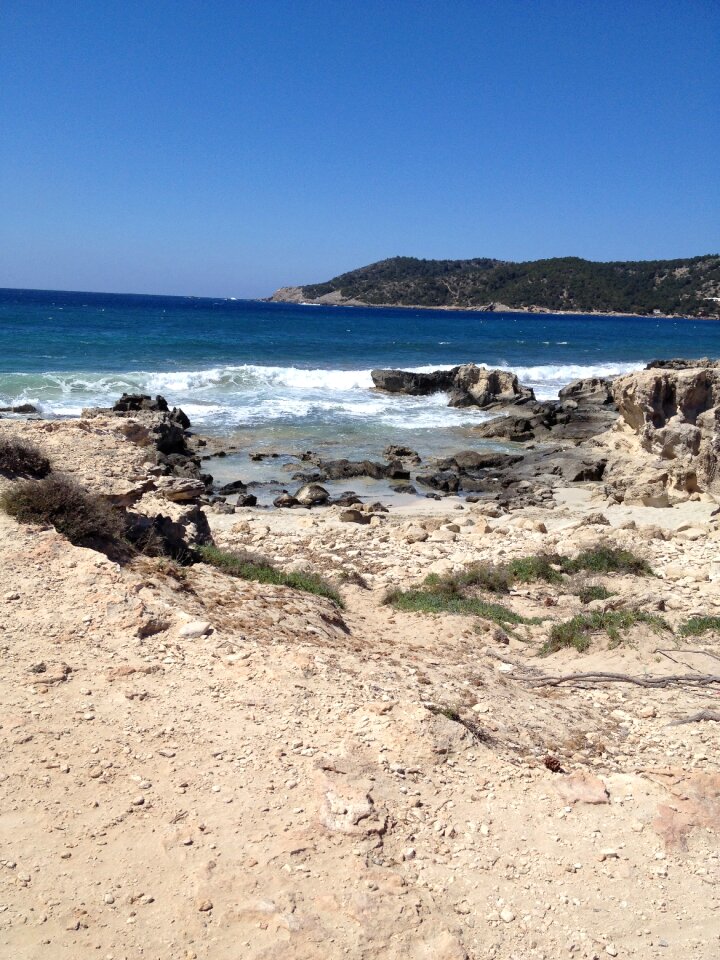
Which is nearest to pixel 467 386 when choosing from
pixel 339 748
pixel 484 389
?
pixel 484 389

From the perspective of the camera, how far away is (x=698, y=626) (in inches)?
297

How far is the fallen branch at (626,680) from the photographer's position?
21.0 feet

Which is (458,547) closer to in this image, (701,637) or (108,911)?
(701,637)

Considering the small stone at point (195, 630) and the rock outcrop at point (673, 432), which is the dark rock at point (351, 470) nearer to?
the rock outcrop at point (673, 432)

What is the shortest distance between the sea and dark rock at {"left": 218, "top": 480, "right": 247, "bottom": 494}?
101 cm

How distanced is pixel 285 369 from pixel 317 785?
108 feet

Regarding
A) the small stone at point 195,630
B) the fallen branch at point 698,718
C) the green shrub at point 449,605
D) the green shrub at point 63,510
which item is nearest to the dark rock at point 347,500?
the green shrub at point 449,605

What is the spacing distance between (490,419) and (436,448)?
16.4 ft

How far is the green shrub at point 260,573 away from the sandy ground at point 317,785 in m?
0.66

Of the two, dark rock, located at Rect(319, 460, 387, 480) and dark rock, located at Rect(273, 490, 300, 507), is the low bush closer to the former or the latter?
dark rock, located at Rect(273, 490, 300, 507)

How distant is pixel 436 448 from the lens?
2252 cm

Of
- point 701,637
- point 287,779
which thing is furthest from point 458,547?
point 287,779

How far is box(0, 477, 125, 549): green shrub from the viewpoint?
23.3ft

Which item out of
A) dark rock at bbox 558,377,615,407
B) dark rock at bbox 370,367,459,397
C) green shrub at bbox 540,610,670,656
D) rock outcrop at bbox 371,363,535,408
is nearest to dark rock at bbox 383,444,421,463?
rock outcrop at bbox 371,363,535,408
